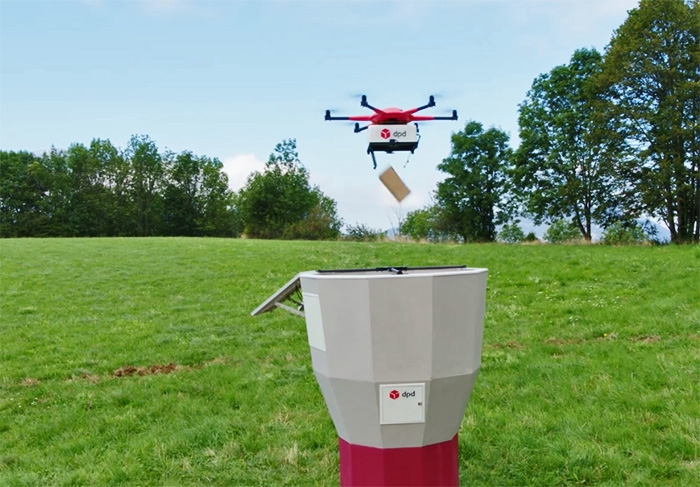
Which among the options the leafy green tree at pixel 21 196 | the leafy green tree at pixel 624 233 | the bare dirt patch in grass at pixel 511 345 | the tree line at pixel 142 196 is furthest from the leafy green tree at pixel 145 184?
the bare dirt patch in grass at pixel 511 345

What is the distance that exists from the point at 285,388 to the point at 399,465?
2.87m

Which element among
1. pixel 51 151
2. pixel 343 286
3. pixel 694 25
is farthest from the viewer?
pixel 51 151

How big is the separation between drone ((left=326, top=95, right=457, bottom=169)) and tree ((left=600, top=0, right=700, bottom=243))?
18142 mm

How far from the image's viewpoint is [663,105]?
18359 mm

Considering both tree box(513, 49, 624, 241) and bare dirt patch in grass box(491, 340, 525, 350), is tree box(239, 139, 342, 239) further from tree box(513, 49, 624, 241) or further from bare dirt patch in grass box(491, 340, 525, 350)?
bare dirt patch in grass box(491, 340, 525, 350)

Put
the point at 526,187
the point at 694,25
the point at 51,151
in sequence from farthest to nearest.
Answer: the point at 51,151, the point at 526,187, the point at 694,25

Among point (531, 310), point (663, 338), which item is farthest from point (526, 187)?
point (663, 338)

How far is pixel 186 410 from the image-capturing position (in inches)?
175

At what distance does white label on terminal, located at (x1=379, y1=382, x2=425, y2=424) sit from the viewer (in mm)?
2041

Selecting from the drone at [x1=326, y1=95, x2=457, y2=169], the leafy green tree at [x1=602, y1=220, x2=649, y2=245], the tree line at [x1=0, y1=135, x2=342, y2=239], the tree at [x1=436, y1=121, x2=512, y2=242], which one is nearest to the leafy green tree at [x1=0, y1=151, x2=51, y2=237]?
the tree line at [x1=0, y1=135, x2=342, y2=239]

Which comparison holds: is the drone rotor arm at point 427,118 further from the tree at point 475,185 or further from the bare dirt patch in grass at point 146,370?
the tree at point 475,185

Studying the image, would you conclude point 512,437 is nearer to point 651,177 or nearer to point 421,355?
point 421,355

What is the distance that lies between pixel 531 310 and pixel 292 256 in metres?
8.07

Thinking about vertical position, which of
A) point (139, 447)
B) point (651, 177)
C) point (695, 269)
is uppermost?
point (651, 177)
